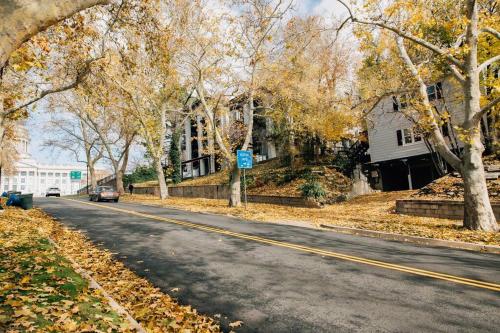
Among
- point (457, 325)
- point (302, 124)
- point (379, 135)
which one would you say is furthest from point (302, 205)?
point (457, 325)

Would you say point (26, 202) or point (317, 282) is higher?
point (26, 202)

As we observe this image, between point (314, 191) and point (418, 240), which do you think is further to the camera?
point (314, 191)

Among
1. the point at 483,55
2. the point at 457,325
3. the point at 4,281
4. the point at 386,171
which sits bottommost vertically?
the point at 457,325

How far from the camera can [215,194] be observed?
3123 centimetres

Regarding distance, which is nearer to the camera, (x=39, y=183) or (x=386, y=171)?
(x=386, y=171)

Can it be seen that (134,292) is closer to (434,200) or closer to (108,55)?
(108,55)

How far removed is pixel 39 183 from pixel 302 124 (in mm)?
148957

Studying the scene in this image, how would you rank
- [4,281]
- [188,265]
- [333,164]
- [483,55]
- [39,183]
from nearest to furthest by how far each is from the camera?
[4,281], [188,265], [483,55], [333,164], [39,183]

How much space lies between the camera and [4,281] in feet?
17.5

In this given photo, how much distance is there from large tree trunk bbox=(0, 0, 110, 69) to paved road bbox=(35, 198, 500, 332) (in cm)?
435

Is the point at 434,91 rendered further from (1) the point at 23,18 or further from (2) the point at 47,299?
(2) the point at 47,299

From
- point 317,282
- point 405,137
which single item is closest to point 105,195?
point 405,137

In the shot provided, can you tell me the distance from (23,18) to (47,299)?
3.87 metres

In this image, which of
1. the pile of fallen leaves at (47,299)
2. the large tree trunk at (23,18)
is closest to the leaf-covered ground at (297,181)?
the pile of fallen leaves at (47,299)
